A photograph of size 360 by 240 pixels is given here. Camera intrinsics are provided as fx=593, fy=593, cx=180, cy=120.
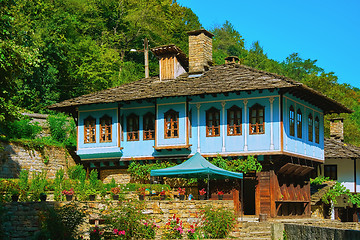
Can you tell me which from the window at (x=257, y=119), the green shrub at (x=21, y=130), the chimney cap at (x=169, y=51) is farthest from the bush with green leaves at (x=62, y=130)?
the window at (x=257, y=119)

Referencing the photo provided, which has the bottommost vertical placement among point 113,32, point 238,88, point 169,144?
point 169,144

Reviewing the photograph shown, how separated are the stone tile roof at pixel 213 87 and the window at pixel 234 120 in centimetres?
123

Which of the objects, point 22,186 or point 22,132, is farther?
point 22,132

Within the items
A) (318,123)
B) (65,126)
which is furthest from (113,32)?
(318,123)

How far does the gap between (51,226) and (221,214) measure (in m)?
6.20

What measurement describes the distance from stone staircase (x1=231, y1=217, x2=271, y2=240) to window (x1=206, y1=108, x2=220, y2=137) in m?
5.68

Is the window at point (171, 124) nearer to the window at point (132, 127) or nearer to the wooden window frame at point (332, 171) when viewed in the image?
the window at point (132, 127)

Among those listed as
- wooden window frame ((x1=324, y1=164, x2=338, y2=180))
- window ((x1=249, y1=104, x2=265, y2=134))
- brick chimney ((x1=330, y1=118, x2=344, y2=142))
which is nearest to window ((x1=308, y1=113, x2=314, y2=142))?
window ((x1=249, y1=104, x2=265, y2=134))

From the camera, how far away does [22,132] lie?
3125 centimetres

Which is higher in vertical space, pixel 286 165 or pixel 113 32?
pixel 113 32

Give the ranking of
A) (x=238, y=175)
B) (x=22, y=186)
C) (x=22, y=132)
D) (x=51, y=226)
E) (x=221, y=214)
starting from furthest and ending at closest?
(x=22, y=132) < (x=238, y=175) < (x=22, y=186) < (x=221, y=214) < (x=51, y=226)

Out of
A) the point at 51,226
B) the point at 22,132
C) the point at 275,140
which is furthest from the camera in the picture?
the point at 22,132

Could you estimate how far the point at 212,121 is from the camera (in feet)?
92.9

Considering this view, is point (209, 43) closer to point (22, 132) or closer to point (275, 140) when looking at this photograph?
point (275, 140)
